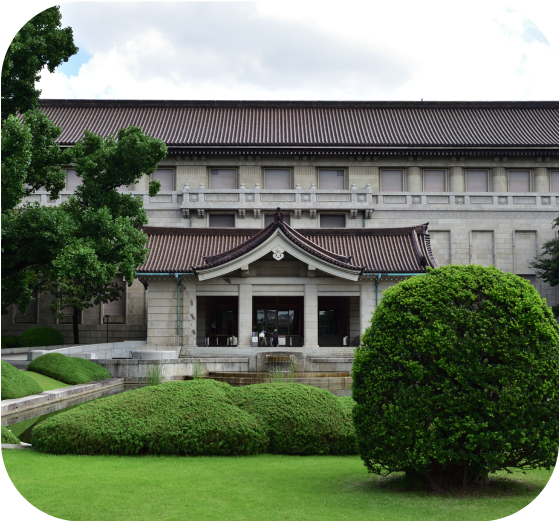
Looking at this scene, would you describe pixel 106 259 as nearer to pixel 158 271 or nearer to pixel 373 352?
pixel 373 352

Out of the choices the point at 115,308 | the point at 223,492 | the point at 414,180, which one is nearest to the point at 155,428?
the point at 223,492

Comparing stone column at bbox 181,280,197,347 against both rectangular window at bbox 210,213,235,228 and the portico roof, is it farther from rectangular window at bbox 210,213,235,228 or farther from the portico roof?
rectangular window at bbox 210,213,235,228

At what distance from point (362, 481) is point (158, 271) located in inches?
724

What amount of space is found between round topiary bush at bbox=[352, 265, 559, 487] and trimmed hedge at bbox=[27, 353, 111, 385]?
36.0 feet

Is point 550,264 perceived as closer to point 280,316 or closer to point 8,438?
point 280,316

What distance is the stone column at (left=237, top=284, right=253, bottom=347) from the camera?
84.9 feet

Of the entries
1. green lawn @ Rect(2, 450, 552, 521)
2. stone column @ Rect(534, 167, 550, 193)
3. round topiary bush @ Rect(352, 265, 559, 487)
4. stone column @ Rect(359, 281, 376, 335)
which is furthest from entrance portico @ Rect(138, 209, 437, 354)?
round topiary bush @ Rect(352, 265, 559, 487)

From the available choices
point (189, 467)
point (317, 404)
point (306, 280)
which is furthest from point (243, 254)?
point (189, 467)

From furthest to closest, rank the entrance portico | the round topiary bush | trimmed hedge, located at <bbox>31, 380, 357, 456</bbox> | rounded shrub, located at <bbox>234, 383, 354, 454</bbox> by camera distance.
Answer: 1. the entrance portico
2. rounded shrub, located at <bbox>234, 383, 354, 454</bbox>
3. trimmed hedge, located at <bbox>31, 380, 357, 456</bbox>
4. the round topiary bush

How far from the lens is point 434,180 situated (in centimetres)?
3931

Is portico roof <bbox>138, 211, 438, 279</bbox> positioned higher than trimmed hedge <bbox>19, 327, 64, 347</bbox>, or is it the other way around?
portico roof <bbox>138, 211, 438, 279</bbox>

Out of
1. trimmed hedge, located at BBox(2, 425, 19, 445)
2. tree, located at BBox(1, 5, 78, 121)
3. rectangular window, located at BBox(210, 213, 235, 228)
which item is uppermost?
rectangular window, located at BBox(210, 213, 235, 228)

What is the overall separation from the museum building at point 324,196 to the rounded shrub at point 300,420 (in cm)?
1480

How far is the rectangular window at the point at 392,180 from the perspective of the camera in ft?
128
